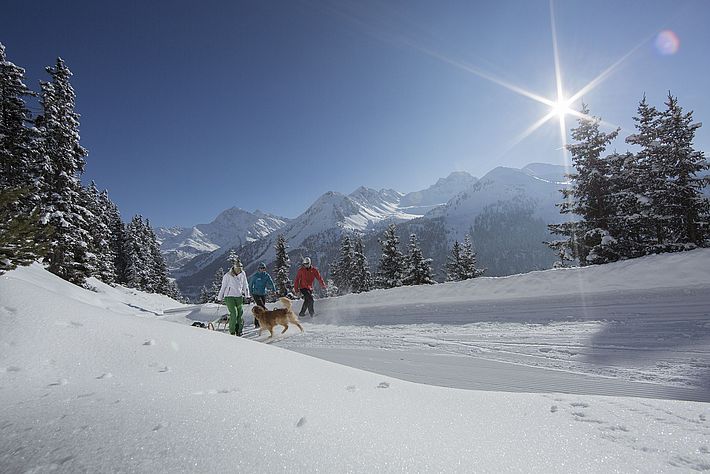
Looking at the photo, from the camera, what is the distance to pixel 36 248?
179 inches

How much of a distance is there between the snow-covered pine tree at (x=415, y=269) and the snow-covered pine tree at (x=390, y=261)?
113 cm

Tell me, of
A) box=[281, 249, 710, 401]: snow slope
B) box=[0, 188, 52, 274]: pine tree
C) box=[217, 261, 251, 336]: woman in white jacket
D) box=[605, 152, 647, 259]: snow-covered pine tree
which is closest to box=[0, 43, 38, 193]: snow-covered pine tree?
box=[217, 261, 251, 336]: woman in white jacket

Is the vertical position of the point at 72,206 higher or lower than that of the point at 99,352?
higher

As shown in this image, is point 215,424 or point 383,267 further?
point 383,267

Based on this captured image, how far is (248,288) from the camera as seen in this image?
10180 millimetres

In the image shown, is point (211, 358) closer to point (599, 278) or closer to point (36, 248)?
point (36, 248)

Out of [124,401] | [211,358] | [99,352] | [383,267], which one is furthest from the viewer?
[383,267]

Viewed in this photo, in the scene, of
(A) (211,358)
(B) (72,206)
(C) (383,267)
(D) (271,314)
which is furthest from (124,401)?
(C) (383,267)

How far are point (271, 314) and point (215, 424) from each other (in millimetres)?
7612

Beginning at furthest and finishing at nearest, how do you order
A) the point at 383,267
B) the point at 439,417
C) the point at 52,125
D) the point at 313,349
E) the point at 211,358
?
the point at 383,267, the point at 52,125, the point at 313,349, the point at 211,358, the point at 439,417

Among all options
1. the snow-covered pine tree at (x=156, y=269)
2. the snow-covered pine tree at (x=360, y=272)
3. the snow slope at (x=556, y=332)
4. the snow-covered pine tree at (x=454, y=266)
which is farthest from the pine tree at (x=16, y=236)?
the snow-covered pine tree at (x=156, y=269)

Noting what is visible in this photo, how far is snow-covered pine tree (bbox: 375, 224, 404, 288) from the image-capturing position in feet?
117

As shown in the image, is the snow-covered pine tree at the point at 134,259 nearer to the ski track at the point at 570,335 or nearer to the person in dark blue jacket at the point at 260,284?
the person in dark blue jacket at the point at 260,284

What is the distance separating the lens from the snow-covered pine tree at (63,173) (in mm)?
19344
